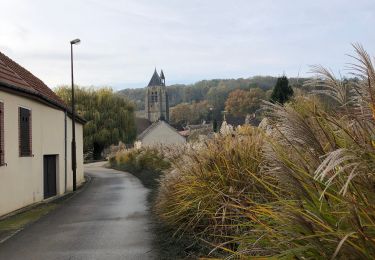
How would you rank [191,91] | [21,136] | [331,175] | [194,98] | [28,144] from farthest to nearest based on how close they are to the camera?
[191,91] → [194,98] → [28,144] → [21,136] → [331,175]

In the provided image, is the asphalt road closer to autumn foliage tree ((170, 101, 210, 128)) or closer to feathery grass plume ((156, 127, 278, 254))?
feathery grass plume ((156, 127, 278, 254))

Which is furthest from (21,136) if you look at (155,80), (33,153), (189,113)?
(155,80)

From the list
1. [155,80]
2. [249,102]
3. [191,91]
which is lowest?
[249,102]

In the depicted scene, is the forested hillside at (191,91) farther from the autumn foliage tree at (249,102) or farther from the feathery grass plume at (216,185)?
the feathery grass plume at (216,185)

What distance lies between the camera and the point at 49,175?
69.4 feet

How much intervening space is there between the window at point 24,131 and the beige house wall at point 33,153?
23cm

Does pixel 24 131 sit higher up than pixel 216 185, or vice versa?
pixel 24 131

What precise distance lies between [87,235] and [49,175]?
10.7 meters

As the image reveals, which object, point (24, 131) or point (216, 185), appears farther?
point (24, 131)

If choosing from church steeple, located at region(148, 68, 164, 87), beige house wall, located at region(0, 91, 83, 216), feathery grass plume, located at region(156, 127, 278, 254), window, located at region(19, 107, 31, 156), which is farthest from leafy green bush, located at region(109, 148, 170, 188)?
church steeple, located at region(148, 68, 164, 87)

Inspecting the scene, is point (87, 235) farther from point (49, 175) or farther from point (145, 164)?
point (145, 164)

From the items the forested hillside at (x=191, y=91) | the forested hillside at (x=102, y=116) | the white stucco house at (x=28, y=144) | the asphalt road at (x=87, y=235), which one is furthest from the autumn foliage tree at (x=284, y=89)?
the forested hillside at (x=191, y=91)

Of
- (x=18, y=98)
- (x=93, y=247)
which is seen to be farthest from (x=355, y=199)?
(x=18, y=98)

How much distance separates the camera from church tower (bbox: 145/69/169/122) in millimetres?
Result: 136500
